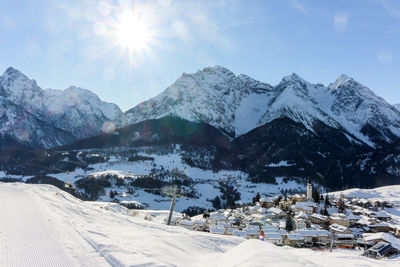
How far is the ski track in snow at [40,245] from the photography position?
33.3 ft

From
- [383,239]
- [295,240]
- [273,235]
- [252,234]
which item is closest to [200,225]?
[252,234]

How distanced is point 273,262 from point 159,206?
5038 inches

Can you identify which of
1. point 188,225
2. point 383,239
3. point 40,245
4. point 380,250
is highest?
point 383,239

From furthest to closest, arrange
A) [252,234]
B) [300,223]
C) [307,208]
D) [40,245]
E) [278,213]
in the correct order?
[278,213]
[307,208]
[300,223]
[252,234]
[40,245]

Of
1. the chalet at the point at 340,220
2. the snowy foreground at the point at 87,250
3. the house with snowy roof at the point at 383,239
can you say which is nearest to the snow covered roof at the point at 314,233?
the house with snowy roof at the point at 383,239

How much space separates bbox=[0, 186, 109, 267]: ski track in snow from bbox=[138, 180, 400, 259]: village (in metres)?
38.3

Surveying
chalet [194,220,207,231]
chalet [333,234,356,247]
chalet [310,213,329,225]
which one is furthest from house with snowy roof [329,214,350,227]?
chalet [194,220,207,231]

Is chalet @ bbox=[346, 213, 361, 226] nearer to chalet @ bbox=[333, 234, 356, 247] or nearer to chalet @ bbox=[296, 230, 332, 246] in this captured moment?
chalet @ bbox=[333, 234, 356, 247]

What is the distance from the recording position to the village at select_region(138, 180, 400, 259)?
149 ft

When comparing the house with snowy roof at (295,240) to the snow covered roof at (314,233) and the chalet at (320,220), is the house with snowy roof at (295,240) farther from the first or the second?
the chalet at (320,220)

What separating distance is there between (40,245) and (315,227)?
195 ft

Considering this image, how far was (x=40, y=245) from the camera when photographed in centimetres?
1187

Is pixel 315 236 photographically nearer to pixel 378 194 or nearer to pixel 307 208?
pixel 307 208

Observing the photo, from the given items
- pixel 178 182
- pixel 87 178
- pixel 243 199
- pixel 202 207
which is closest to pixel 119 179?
pixel 87 178
